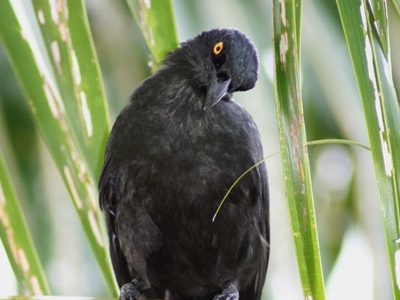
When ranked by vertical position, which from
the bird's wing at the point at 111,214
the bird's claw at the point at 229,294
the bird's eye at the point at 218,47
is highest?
the bird's eye at the point at 218,47

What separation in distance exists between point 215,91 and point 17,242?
0.90 m

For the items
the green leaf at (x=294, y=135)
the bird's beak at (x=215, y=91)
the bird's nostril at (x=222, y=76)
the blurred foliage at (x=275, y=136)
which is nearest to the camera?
the green leaf at (x=294, y=135)

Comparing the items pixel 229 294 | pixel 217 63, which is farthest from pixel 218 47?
pixel 229 294

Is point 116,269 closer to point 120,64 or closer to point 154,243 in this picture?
point 154,243

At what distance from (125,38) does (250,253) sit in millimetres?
755

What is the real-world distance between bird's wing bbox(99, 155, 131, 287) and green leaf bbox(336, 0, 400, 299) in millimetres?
1397

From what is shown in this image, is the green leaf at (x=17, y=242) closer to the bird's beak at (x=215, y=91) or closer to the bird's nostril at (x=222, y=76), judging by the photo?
the bird's beak at (x=215, y=91)

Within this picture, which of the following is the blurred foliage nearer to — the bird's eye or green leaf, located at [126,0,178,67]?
the bird's eye

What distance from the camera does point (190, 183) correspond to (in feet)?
7.02

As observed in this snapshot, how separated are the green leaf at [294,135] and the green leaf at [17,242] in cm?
49

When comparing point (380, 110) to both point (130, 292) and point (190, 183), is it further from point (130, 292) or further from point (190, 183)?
point (130, 292)

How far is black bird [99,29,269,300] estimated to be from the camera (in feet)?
7.02

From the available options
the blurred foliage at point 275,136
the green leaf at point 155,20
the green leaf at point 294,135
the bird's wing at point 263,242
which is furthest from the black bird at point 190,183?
the green leaf at point 294,135

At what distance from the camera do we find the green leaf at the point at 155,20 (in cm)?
134
